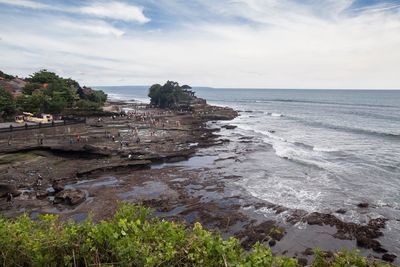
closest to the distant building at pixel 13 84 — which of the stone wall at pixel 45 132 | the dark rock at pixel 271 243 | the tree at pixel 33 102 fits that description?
the tree at pixel 33 102

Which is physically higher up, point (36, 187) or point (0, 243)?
point (0, 243)

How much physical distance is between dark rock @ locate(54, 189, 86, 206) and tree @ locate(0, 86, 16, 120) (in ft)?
131

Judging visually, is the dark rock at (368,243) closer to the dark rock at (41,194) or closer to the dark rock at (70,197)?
the dark rock at (70,197)

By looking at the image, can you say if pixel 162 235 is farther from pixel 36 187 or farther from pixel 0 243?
pixel 36 187

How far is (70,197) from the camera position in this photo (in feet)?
76.4

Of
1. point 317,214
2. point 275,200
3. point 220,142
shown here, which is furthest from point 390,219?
point 220,142

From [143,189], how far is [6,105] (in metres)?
42.5

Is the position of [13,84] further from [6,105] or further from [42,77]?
[6,105]

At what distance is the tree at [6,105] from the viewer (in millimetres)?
54625

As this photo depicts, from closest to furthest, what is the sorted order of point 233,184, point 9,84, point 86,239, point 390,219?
point 86,239, point 390,219, point 233,184, point 9,84

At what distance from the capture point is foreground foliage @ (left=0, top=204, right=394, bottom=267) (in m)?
5.13

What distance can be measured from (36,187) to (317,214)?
22583 mm

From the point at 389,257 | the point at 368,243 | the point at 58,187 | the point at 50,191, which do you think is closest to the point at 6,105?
the point at 50,191

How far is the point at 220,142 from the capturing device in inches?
1916
